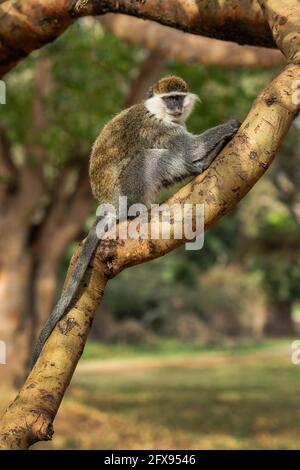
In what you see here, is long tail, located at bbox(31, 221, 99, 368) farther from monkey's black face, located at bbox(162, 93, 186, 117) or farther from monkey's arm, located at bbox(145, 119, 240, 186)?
monkey's black face, located at bbox(162, 93, 186, 117)

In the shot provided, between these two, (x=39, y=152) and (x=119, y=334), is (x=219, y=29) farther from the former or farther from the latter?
(x=119, y=334)

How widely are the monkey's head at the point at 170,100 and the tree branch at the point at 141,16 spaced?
1.04ft

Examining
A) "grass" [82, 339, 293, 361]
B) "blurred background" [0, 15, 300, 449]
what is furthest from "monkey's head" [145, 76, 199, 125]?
"grass" [82, 339, 293, 361]

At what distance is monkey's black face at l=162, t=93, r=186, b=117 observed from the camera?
170 inches

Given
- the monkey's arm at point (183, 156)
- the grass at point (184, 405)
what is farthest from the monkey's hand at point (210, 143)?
the grass at point (184, 405)

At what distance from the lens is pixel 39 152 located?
37.7ft

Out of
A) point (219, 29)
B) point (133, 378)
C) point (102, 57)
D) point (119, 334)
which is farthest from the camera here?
point (119, 334)

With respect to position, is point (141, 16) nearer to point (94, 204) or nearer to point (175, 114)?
point (175, 114)

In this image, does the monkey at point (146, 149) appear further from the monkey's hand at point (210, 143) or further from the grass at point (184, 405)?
the grass at point (184, 405)

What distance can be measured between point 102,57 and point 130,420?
17.2ft

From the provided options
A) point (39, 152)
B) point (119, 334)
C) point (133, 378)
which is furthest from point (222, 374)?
point (39, 152)

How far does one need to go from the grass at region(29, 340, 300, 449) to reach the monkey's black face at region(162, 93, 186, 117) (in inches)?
208

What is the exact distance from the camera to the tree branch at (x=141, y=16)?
4.09 metres
